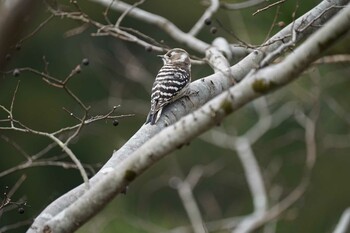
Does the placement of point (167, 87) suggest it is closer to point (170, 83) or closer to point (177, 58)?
point (170, 83)

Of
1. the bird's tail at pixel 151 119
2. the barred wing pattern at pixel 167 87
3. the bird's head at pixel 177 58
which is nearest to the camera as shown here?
the bird's tail at pixel 151 119

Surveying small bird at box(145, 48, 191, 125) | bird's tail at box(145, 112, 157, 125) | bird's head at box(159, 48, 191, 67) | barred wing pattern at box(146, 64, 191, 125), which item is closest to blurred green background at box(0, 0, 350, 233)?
bird's head at box(159, 48, 191, 67)

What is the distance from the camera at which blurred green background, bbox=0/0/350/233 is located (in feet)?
47.5

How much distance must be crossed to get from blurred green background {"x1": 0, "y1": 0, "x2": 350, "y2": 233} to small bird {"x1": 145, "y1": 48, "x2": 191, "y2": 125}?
4.64 m

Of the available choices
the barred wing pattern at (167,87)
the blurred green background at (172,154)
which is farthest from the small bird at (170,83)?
the blurred green background at (172,154)

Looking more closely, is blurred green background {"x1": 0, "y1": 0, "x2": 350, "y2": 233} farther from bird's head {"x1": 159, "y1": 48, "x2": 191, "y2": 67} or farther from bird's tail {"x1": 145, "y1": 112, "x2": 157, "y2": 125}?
bird's tail {"x1": 145, "y1": 112, "x2": 157, "y2": 125}

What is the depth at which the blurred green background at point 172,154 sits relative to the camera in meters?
14.5

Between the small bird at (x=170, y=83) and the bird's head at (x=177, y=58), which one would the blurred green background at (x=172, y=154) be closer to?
the bird's head at (x=177, y=58)

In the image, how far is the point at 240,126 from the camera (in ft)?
49.3

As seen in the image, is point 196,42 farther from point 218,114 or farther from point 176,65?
point 218,114

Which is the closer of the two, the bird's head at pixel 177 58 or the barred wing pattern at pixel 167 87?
the barred wing pattern at pixel 167 87

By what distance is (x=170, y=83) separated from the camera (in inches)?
256

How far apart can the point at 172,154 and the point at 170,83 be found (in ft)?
31.0

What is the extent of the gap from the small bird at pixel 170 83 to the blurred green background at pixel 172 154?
464 cm
